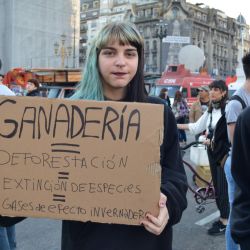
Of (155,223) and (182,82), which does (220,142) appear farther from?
(182,82)

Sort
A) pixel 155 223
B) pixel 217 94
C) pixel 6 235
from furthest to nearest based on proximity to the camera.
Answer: pixel 217 94 → pixel 6 235 → pixel 155 223

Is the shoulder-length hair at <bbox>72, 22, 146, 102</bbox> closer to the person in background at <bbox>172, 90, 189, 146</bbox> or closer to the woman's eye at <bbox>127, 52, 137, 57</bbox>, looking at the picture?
the woman's eye at <bbox>127, 52, 137, 57</bbox>

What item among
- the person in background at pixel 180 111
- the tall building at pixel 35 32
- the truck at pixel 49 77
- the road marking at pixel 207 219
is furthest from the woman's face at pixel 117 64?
the tall building at pixel 35 32

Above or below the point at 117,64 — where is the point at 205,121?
below

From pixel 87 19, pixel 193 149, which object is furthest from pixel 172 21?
pixel 193 149

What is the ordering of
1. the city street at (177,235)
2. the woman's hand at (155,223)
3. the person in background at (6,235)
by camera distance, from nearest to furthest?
the woman's hand at (155,223), the person in background at (6,235), the city street at (177,235)

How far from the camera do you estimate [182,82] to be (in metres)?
23.2

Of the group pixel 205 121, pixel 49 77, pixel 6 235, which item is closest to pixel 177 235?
pixel 205 121

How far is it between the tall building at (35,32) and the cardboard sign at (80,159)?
131 feet

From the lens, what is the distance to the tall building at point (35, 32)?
4322 cm

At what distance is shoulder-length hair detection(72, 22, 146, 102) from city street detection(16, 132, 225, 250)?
2.79 metres

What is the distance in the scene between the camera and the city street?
14.7 ft

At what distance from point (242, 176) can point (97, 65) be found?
726 mm

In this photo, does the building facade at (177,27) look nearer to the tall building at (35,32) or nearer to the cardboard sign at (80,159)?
the tall building at (35,32)
